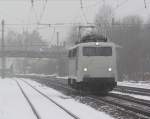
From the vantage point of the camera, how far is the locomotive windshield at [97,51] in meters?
28.4

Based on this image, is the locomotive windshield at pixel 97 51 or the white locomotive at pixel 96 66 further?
the locomotive windshield at pixel 97 51

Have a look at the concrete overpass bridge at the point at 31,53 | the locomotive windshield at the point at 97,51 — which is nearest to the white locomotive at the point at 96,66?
the locomotive windshield at the point at 97,51

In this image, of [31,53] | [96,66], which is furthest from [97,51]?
[31,53]

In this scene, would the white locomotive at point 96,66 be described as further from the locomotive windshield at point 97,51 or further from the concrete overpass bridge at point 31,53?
the concrete overpass bridge at point 31,53

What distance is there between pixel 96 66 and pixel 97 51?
3.69ft

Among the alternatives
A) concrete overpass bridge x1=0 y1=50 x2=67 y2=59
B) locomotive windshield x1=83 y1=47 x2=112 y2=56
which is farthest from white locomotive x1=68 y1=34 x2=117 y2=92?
concrete overpass bridge x1=0 y1=50 x2=67 y2=59

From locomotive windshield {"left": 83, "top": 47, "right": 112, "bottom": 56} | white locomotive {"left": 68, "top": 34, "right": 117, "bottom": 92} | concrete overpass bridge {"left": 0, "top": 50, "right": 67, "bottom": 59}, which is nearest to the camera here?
white locomotive {"left": 68, "top": 34, "right": 117, "bottom": 92}

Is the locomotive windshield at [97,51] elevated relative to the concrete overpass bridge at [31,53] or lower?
lower

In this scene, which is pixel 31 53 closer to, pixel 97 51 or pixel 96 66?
pixel 97 51

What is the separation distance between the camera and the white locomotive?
2764 cm

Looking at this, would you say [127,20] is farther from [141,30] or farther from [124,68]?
[124,68]

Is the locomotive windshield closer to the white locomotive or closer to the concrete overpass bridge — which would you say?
the white locomotive

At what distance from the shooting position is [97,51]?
28.7m

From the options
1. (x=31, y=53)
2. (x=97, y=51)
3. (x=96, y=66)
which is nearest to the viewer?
(x=96, y=66)
